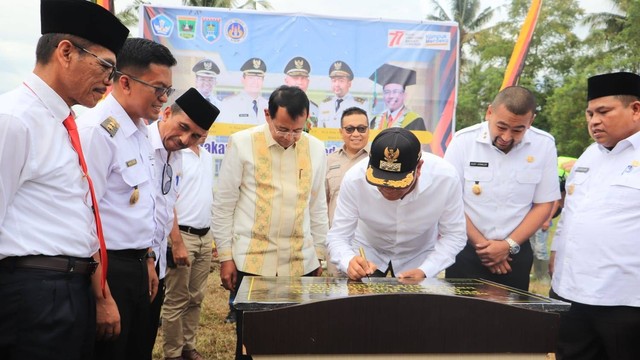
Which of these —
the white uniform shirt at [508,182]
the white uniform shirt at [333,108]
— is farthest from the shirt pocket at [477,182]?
the white uniform shirt at [333,108]

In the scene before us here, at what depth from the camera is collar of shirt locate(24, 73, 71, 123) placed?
69.7 inches

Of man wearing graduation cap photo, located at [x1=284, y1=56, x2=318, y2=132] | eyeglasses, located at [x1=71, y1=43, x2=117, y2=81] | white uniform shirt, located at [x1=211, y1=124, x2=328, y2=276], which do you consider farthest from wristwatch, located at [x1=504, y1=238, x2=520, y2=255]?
man wearing graduation cap photo, located at [x1=284, y1=56, x2=318, y2=132]

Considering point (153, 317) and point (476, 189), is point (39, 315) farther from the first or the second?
point (476, 189)

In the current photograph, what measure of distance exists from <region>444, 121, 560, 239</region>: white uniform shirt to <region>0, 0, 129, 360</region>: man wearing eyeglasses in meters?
2.19

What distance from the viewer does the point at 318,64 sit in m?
5.26

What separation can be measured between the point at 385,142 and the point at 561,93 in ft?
62.4

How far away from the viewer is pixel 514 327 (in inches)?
61.4

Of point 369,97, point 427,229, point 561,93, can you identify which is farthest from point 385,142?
point 561,93

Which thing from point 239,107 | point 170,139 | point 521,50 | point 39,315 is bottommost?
point 39,315

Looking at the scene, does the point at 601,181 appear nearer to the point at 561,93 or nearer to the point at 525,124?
the point at 525,124

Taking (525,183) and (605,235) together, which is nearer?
(605,235)

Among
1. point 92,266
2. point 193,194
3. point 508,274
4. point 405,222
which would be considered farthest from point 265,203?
point 508,274

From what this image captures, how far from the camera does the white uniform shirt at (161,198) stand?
274 cm

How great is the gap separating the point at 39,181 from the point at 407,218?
5.66 ft
